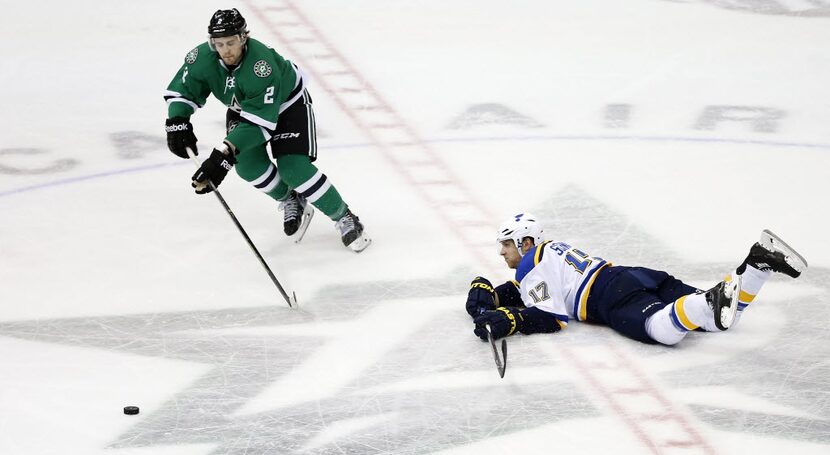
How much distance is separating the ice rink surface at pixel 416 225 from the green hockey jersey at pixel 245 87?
1.83 feet

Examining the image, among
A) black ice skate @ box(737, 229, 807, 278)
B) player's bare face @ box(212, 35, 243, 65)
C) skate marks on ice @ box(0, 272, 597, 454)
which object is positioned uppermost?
player's bare face @ box(212, 35, 243, 65)

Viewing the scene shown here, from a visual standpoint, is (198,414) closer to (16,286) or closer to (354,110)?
(16,286)

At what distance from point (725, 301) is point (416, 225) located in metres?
1.69

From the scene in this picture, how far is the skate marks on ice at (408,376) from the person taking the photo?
3.87 m

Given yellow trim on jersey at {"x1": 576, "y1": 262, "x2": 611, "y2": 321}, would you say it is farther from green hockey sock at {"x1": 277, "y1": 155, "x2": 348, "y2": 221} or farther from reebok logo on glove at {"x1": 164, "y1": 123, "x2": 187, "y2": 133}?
reebok logo on glove at {"x1": 164, "y1": 123, "x2": 187, "y2": 133}

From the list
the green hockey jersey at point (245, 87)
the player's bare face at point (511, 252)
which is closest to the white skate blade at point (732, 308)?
the player's bare face at point (511, 252)

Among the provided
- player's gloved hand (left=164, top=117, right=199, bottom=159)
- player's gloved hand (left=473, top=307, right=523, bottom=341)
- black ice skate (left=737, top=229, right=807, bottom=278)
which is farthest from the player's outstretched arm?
player's gloved hand (left=164, top=117, right=199, bottom=159)

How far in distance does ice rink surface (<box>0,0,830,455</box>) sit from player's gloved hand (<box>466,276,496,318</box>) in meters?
0.09

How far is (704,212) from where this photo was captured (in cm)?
561

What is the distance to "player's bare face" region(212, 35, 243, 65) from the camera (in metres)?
4.88

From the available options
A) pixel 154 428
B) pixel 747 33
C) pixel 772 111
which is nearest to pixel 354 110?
pixel 772 111

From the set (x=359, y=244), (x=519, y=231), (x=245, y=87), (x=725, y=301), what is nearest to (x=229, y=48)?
(x=245, y=87)

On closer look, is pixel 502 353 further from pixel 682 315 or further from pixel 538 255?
pixel 682 315

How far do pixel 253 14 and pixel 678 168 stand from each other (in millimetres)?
3078
